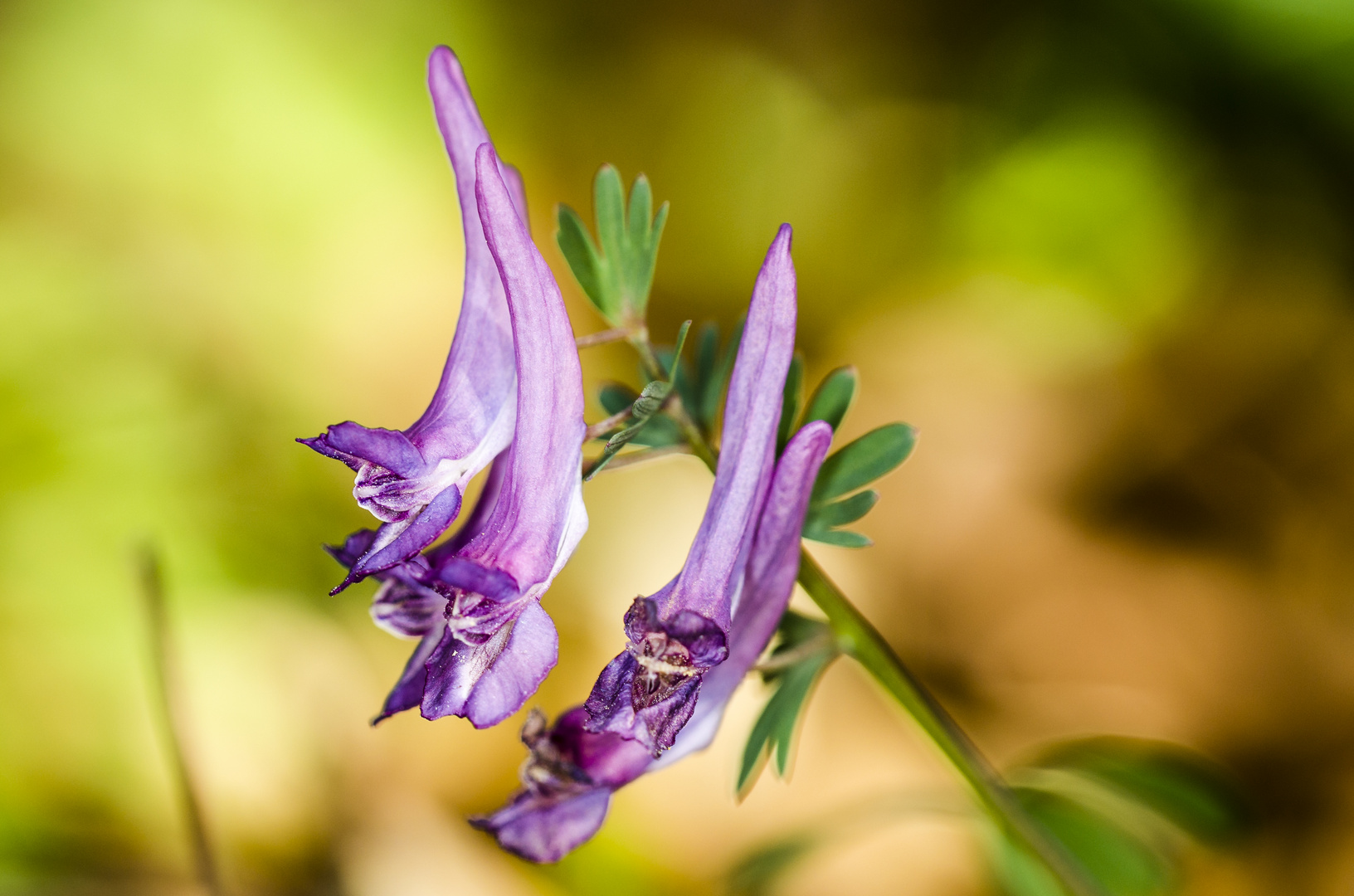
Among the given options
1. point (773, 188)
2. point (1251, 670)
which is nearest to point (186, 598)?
point (773, 188)

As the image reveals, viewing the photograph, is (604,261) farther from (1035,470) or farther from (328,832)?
(328,832)

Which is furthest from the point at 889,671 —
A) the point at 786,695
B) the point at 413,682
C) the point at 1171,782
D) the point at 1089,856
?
the point at 1171,782

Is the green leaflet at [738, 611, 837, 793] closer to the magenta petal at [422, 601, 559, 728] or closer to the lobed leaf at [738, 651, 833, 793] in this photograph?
the lobed leaf at [738, 651, 833, 793]

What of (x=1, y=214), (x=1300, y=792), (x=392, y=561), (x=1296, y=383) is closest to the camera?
(x=392, y=561)

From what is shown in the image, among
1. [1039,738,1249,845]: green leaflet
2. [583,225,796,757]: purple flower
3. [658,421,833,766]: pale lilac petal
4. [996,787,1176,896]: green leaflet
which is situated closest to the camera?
[583,225,796,757]: purple flower

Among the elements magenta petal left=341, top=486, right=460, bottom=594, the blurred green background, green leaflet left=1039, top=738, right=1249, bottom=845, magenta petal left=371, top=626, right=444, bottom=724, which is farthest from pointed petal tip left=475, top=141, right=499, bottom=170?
the blurred green background

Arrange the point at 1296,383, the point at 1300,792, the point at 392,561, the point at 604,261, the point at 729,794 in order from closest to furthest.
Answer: the point at 392,561, the point at 604,261, the point at 1300,792, the point at 729,794, the point at 1296,383

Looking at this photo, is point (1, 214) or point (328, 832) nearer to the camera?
point (328, 832)
